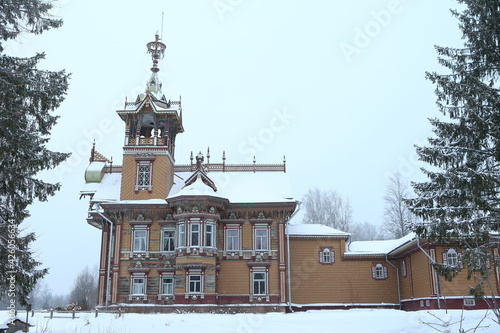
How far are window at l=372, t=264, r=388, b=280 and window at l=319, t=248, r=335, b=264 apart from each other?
2936 millimetres

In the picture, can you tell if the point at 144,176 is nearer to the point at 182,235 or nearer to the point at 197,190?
the point at 197,190

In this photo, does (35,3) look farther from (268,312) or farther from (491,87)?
(268,312)

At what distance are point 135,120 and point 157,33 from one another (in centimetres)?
740

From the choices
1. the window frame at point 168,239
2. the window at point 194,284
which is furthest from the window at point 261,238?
the window frame at point 168,239

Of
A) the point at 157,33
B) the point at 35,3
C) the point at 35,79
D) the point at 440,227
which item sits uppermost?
the point at 157,33

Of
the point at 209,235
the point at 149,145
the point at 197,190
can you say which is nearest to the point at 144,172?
the point at 149,145

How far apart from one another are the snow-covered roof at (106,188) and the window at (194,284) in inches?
302

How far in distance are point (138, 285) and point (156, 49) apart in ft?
56.2

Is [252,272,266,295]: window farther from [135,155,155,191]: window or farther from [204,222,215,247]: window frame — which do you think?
[135,155,155,191]: window

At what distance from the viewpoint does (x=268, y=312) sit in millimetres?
28562

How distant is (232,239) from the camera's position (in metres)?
30.7

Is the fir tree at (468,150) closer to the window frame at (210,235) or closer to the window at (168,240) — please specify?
Result: the window frame at (210,235)

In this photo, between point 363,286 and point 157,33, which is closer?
point 363,286

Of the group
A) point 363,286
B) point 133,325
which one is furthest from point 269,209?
point 133,325
